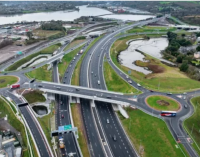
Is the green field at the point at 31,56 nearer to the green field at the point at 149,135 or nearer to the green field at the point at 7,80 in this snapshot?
the green field at the point at 7,80

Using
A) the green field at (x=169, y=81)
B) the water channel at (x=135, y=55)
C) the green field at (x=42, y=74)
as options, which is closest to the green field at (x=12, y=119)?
the green field at (x=42, y=74)

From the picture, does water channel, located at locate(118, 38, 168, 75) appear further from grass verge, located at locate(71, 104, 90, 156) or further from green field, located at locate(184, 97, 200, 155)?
grass verge, located at locate(71, 104, 90, 156)

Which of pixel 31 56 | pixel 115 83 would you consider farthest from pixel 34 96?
pixel 31 56

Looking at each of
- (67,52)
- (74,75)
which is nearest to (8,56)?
(67,52)

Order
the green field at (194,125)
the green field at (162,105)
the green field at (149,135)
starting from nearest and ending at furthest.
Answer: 1. the green field at (149,135)
2. the green field at (194,125)
3. the green field at (162,105)

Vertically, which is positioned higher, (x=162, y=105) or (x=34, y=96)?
(x=162, y=105)

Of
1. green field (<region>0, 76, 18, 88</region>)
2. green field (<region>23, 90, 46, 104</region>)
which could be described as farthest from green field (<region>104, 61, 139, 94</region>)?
green field (<region>0, 76, 18, 88</region>)

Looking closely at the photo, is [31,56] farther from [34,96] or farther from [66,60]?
[34,96]
